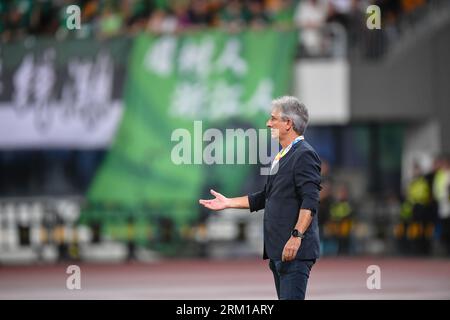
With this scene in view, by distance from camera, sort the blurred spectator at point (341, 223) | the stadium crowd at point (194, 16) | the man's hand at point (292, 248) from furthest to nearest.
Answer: the stadium crowd at point (194, 16), the blurred spectator at point (341, 223), the man's hand at point (292, 248)

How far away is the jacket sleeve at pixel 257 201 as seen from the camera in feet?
31.4

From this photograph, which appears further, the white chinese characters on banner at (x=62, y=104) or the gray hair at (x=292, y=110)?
the white chinese characters on banner at (x=62, y=104)

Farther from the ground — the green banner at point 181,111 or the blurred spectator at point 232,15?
the blurred spectator at point 232,15

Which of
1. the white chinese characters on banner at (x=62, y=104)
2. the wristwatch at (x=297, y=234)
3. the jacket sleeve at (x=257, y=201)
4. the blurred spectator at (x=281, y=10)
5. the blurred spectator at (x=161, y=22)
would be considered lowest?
the wristwatch at (x=297, y=234)

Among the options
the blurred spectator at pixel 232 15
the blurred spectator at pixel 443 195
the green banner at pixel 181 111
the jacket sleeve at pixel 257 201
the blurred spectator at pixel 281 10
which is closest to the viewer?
the jacket sleeve at pixel 257 201

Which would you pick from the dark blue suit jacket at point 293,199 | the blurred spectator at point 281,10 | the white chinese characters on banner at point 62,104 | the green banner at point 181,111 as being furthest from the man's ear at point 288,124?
the blurred spectator at point 281,10

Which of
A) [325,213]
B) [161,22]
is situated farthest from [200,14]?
[325,213]

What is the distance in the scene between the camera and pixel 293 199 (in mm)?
9156

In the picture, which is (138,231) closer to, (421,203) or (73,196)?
(73,196)

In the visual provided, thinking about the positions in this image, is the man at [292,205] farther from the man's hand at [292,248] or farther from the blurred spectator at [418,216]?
the blurred spectator at [418,216]

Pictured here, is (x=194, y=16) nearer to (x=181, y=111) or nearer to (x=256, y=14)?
(x=256, y=14)

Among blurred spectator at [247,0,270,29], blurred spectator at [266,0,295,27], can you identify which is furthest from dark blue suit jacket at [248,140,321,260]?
blurred spectator at [266,0,295,27]

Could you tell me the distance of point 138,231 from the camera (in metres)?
26.2

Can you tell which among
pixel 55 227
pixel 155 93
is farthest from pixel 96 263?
pixel 155 93
